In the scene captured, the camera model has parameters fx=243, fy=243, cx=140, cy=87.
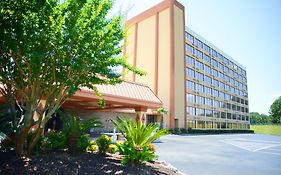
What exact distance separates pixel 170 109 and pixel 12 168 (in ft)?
135

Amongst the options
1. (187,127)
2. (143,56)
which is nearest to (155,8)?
(143,56)

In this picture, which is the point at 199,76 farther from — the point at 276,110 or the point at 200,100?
the point at 276,110

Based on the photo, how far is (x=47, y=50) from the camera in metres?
6.40

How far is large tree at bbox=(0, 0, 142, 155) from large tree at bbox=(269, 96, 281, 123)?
122m

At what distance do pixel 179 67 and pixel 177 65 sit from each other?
0.92 metres

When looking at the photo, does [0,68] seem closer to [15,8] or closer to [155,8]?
[15,8]

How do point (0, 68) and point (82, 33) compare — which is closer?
point (82, 33)

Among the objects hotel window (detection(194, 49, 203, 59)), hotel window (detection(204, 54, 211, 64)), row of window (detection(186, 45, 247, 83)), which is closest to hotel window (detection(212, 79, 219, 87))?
row of window (detection(186, 45, 247, 83))

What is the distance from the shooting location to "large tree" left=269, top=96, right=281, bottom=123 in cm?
11131

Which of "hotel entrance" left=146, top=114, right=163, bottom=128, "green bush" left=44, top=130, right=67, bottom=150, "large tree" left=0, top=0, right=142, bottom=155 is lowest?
"green bush" left=44, top=130, right=67, bottom=150

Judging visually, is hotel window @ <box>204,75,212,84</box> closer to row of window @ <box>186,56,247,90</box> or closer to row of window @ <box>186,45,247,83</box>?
row of window @ <box>186,56,247,90</box>

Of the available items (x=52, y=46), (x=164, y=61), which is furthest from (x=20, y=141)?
(x=164, y=61)

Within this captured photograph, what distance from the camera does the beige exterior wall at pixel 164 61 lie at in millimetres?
47031

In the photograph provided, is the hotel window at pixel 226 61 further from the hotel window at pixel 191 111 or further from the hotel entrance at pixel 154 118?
the hotel entrance at pixel 154 118
